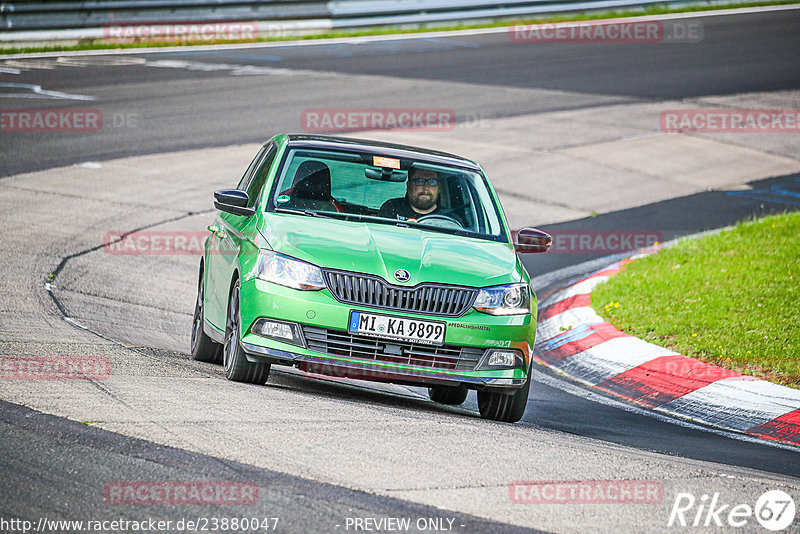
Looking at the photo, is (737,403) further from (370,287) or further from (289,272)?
(289,272)

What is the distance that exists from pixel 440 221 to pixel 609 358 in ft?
8.16

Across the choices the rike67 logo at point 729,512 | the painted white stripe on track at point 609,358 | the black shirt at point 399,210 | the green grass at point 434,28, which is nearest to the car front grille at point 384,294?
the black shirt at point 399,210

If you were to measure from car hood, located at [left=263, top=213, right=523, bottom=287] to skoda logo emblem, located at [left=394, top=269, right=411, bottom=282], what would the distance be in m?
0.02

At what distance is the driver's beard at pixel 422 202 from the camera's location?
8.25 m

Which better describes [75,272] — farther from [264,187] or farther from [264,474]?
[264,474]

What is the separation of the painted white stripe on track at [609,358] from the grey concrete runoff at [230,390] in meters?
1.29

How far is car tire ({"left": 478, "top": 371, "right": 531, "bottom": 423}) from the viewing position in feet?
24.6

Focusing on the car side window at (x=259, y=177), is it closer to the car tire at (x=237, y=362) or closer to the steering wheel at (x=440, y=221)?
the car tire at (x=237, y=362)

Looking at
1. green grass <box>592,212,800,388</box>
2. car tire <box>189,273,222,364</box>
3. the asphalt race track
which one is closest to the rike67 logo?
the asphalt race track

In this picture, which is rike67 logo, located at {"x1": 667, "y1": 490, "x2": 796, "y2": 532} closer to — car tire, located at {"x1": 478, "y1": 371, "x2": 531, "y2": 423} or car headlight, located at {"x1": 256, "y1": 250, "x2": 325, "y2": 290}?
car tire, located at {"x1": 478, "y1": 371, "x2": 531, "y2": 423}

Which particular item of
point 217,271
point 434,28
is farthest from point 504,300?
point 434,28

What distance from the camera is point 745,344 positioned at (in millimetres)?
9602

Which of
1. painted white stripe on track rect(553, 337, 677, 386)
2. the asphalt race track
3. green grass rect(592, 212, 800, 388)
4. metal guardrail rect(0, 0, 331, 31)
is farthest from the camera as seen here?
metal guardrail rect(0, 0, 331, 31)

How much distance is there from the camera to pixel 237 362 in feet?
23.8
